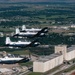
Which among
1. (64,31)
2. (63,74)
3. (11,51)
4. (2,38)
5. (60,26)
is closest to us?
(63,74)

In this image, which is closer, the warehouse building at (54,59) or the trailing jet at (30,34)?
the trailing jet at (30,34)

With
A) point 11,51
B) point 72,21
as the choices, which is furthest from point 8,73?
point 72,21

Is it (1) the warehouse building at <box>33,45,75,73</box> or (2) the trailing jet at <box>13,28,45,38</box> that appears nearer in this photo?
(2) the trailing jet at <box>13,28,45,38</box>

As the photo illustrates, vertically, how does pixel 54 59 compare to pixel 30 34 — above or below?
below

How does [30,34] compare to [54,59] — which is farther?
[54,59]

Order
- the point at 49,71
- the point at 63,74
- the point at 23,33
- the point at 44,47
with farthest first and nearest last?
the point at 44,47
the point at 49,71
the point at 63,74
the point at 23,33

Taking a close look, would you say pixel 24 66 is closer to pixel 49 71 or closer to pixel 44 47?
pixel 49 71

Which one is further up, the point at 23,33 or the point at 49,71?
the point at 23,33

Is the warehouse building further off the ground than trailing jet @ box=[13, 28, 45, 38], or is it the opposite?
trailing jet @ box=[13, 28, 45, 38]
